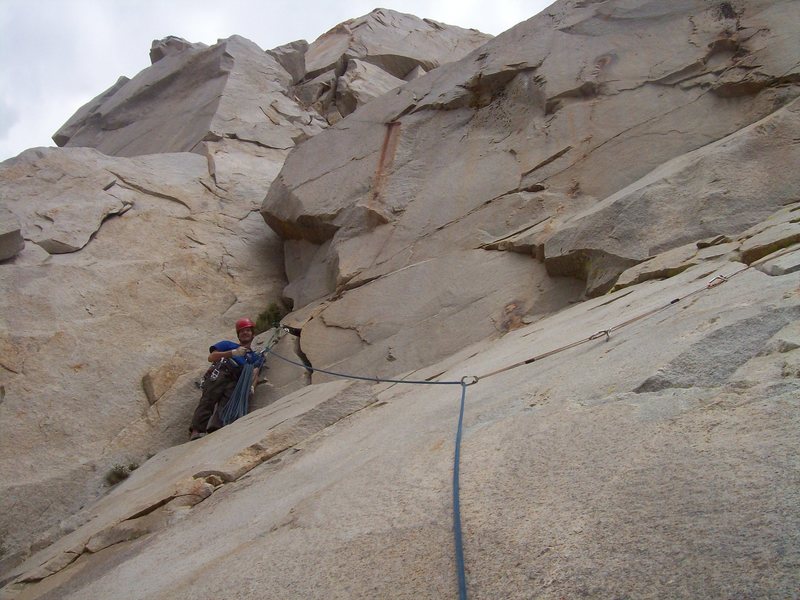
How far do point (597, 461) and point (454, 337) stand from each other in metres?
4.07

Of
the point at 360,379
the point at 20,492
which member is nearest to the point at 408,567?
the point at 360,379

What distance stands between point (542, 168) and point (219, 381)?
414 centimetres

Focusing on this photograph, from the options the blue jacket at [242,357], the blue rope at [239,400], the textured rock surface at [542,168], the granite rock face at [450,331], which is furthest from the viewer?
the blue jacket at [242,357]

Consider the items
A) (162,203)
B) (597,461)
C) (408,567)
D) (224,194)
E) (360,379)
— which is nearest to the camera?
(408,567)

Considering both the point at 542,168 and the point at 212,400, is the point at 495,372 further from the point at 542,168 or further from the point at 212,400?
the point at 542,168

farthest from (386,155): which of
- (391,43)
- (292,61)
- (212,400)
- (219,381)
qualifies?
(391,43)

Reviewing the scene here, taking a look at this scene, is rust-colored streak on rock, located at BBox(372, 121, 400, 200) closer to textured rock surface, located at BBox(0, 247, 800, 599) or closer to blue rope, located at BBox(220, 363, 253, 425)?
blue rope, located at BBox(220, 363, 253, 425)

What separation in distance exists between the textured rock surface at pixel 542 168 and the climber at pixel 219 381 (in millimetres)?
674

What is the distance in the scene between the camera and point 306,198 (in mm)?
8875

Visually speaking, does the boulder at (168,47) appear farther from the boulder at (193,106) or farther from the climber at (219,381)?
the climber at (219,381)

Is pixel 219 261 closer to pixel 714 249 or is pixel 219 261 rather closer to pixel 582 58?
pixel 582 58

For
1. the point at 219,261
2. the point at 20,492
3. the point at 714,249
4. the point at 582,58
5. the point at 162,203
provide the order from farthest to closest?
the point at 162,203 < the point at 219,261 < the point at 582,58 < the point at 20,492 < the point at 714,249

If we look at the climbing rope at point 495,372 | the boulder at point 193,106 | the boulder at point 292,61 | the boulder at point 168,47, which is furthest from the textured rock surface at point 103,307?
the boulder at point 292,61

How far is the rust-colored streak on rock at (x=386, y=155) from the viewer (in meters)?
8.46
